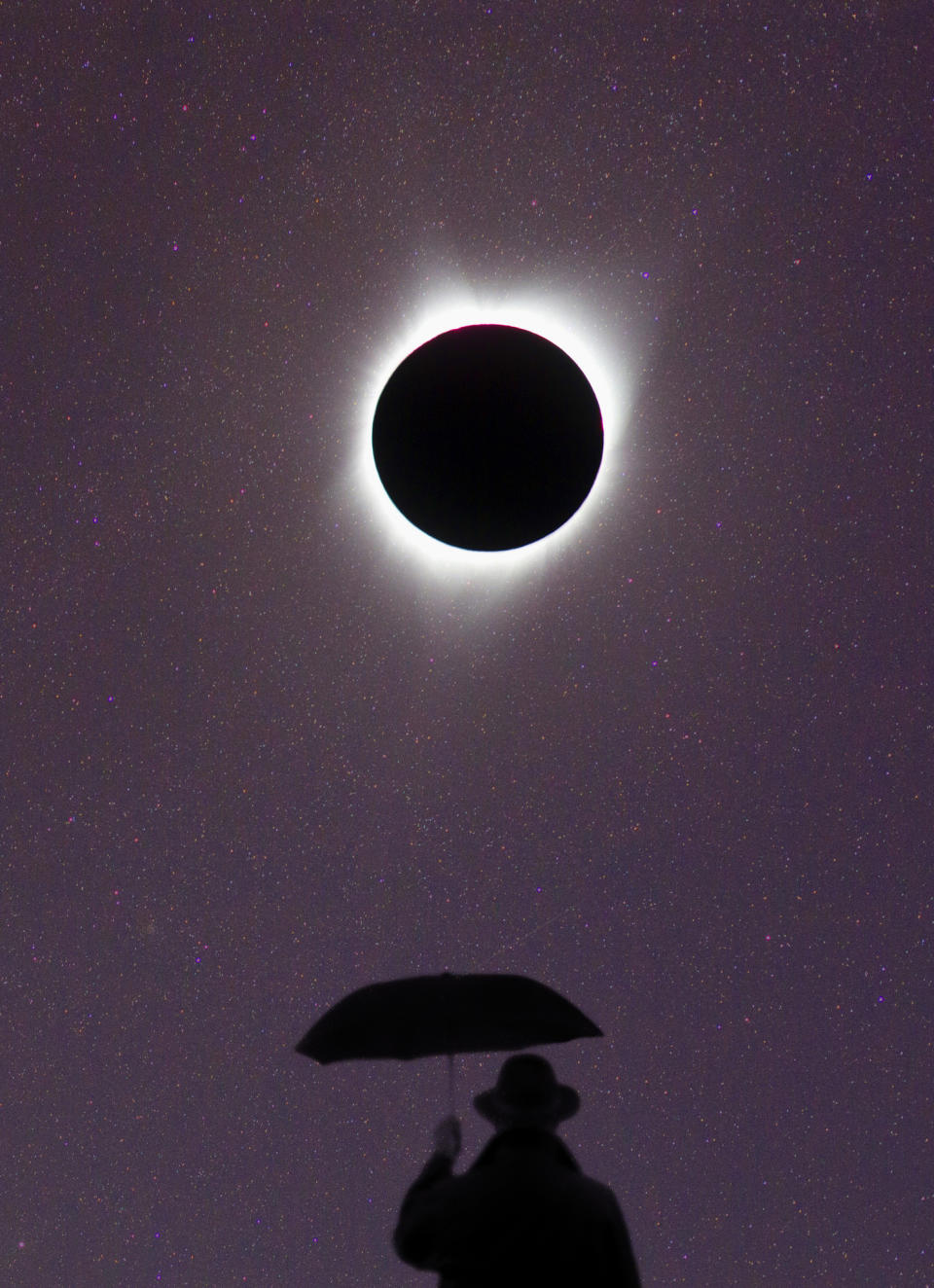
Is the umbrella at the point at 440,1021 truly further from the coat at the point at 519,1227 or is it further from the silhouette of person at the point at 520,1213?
the coat at the point at 519,1227

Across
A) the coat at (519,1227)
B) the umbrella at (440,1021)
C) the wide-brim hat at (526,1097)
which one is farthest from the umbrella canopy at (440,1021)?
the coat at (519,1227)

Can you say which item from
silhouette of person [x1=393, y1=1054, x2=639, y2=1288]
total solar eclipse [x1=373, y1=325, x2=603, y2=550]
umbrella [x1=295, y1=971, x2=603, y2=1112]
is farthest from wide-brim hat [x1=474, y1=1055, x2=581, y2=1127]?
total solar eclipse [x1=373, y1=325, x2=603, y2=550]

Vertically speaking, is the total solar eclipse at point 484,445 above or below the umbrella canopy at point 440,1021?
above

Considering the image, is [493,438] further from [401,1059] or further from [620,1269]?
[620,1269]

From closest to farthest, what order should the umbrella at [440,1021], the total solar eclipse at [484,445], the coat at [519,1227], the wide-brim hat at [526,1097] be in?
the coat at [519,1227] < the wide-brim hat at [526,1097] < the umbrella at [440,1021] < the total solar eclipse at [484,445]

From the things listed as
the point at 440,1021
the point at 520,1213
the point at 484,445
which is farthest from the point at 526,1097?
the point at 484,445

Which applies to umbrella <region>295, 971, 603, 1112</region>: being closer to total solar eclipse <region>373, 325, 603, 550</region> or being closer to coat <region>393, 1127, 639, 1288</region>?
coat <region>393, 1127, 639, 1288</region>

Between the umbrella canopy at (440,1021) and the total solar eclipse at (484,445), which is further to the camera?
the total solar eclipse at (484,445)
